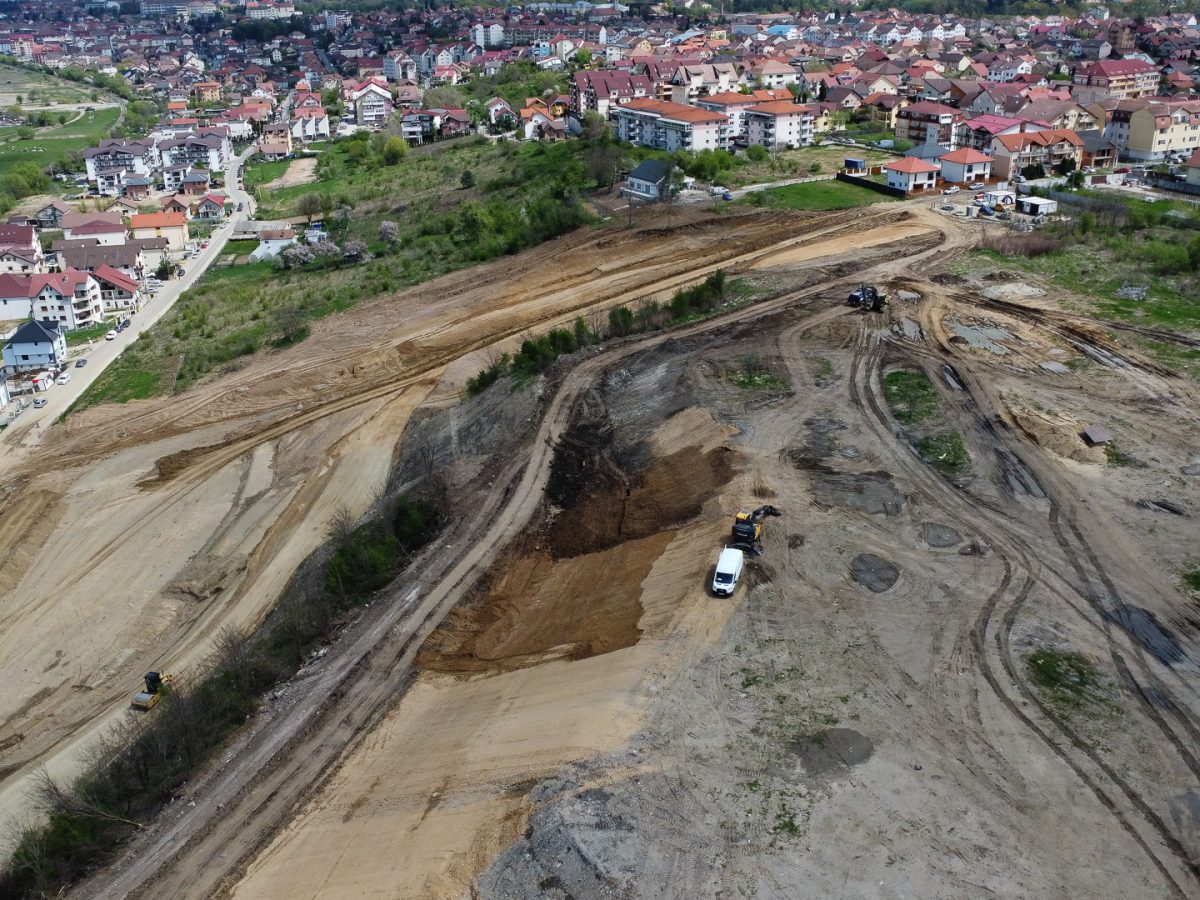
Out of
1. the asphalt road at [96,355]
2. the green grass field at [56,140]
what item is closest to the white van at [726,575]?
the asphalt road at [96,355]

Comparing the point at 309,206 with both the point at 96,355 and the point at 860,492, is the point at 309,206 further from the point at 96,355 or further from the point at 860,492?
the point at 860,492

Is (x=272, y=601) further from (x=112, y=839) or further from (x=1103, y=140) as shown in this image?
(x=1103, y=140)

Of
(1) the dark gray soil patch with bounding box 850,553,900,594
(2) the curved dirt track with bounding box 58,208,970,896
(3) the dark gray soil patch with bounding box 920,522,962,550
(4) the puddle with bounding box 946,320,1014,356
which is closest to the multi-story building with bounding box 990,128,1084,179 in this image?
(4) the puddle with bounding box 946,320,1014,356

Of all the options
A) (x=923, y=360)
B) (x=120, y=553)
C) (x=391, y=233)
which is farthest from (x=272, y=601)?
(x=391, y=233)

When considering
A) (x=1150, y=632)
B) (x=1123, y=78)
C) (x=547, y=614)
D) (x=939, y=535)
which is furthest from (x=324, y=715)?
(x=1123, y=78)

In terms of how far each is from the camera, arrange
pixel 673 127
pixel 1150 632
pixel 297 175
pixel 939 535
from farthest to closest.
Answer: pixel 297 175
pixel 673 127
pixel 939 535
pixel 1150 632

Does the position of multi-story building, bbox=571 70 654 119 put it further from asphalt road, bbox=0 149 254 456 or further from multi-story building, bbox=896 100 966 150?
asphalt road, bbox=0 149 254 456
